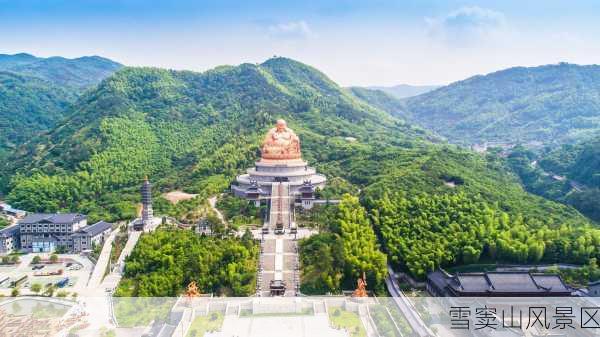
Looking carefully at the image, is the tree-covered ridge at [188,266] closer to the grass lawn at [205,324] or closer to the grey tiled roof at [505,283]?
the grass lawn at [205,324]

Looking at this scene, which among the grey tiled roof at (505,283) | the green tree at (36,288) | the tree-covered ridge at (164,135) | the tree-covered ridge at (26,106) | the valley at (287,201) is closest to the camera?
the grey tiled roof at (505,283)

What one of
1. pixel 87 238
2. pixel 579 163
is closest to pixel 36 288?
pixel 87 238

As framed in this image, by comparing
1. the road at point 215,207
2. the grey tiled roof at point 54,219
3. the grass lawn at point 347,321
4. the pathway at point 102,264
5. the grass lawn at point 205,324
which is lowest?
the grass lawn at point 205,324

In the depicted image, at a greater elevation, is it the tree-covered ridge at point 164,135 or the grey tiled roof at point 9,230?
the tree-covered ridge at point 164,135

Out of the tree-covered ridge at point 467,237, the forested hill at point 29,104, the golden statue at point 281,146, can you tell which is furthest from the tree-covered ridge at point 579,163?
the forested hill at point 29,104

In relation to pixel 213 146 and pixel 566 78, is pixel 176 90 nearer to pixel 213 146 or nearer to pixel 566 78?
pixel 213 146

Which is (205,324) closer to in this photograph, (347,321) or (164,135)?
(347,321)
